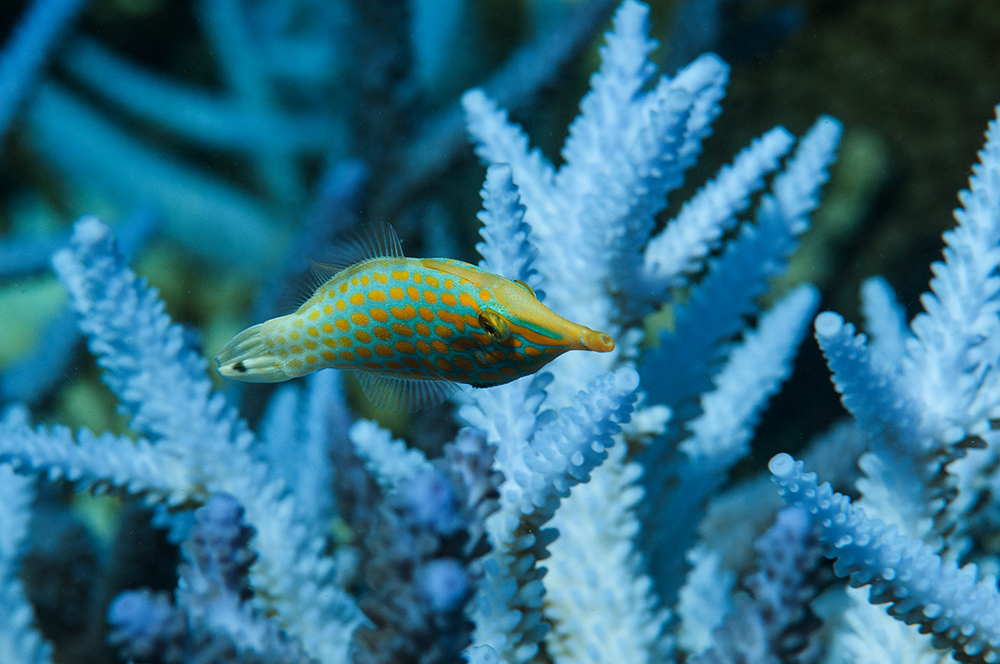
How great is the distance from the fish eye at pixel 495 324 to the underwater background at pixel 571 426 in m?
0.20

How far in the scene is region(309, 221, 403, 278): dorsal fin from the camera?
1.12m

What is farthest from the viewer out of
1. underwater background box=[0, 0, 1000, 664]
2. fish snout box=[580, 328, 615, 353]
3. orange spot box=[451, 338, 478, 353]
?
underwater background box=[0, 0, 1000, 664]

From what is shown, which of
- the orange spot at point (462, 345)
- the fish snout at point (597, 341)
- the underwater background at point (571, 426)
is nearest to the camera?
the fish snout at point (597, 341)

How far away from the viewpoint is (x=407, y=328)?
0.99m

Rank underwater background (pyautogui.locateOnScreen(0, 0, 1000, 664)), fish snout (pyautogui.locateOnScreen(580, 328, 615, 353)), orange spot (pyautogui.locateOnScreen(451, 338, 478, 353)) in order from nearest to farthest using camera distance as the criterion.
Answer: fish snout (pyautogui.locateOnScreen(580, 328, 615, 353)) → orange spot (pyautogui.locateOnScreen(451, 338, 478, 353)) → underwater background (pyautogui.locateOnScreen(0, 0, 1000, 664))

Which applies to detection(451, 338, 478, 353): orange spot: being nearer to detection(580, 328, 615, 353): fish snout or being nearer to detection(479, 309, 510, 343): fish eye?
detection(479, 309, 510, 343): fish eye

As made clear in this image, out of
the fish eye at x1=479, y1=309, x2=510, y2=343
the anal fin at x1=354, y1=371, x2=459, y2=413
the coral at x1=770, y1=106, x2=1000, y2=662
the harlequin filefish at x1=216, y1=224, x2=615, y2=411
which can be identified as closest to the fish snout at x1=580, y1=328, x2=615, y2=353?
the harlequin filefish at x1=216, y1=224, x2=615, y2=411

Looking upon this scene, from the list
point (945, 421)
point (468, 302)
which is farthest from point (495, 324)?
point (945, 421)

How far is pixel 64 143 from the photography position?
148 inches

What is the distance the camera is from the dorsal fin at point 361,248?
1123 millimetres

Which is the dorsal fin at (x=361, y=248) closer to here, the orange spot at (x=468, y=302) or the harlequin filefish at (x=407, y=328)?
the harlequin filefish at (x=407, y=328)

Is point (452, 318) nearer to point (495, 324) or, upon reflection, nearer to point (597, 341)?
point (495, 324)

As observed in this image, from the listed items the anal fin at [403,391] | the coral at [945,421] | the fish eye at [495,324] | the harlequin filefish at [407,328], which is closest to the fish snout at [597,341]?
the harlequin filefish at [407,328]

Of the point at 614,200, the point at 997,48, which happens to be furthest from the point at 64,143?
the point at 997,48
